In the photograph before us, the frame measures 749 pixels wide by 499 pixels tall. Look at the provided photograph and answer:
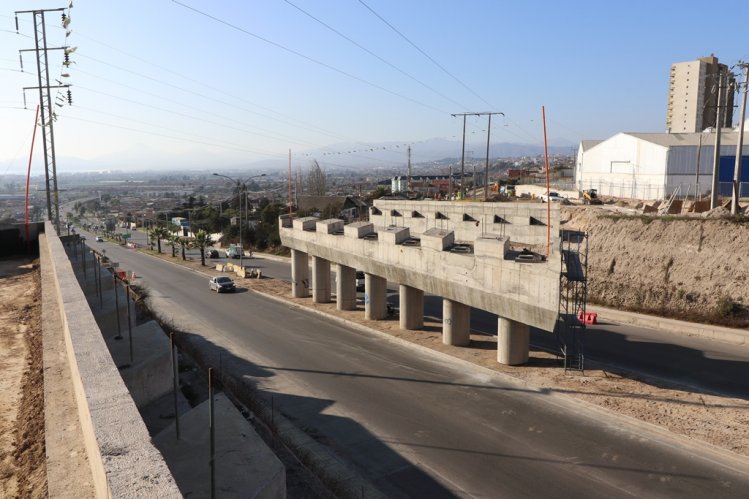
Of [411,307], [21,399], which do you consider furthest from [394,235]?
[21,399]

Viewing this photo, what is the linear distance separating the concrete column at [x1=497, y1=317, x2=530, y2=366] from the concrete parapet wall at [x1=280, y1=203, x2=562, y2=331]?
665 millimetres

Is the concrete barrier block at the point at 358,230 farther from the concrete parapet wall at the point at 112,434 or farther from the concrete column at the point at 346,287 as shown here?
the concrete parapet wall at the point at 112,434

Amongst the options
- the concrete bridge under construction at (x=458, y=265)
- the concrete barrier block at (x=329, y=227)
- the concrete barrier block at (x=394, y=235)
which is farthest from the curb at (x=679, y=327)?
the concrete barrier block at (x=329, y=227)

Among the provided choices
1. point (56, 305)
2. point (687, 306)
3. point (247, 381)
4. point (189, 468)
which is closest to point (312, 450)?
point (189, 468)

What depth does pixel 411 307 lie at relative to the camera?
93.5 ft

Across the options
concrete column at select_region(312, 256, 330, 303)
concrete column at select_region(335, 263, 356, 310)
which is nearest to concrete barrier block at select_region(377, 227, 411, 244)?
concrete column at select_region(335, 263, 356, 310)

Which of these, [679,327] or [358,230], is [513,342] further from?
[358,230]

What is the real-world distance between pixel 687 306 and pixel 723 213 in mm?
7530

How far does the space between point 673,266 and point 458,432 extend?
23164 mm

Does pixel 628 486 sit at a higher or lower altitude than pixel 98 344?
lower

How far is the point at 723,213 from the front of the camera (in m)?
34.3

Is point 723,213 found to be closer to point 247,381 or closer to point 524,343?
point 524,343

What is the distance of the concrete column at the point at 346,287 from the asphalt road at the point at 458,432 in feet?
23.5

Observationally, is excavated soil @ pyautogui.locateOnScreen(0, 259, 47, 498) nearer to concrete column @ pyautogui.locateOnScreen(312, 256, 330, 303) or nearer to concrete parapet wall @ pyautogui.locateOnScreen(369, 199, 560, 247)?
concrete column @ pyautogui.locateOnScreen(312, 256, 330, 303)
